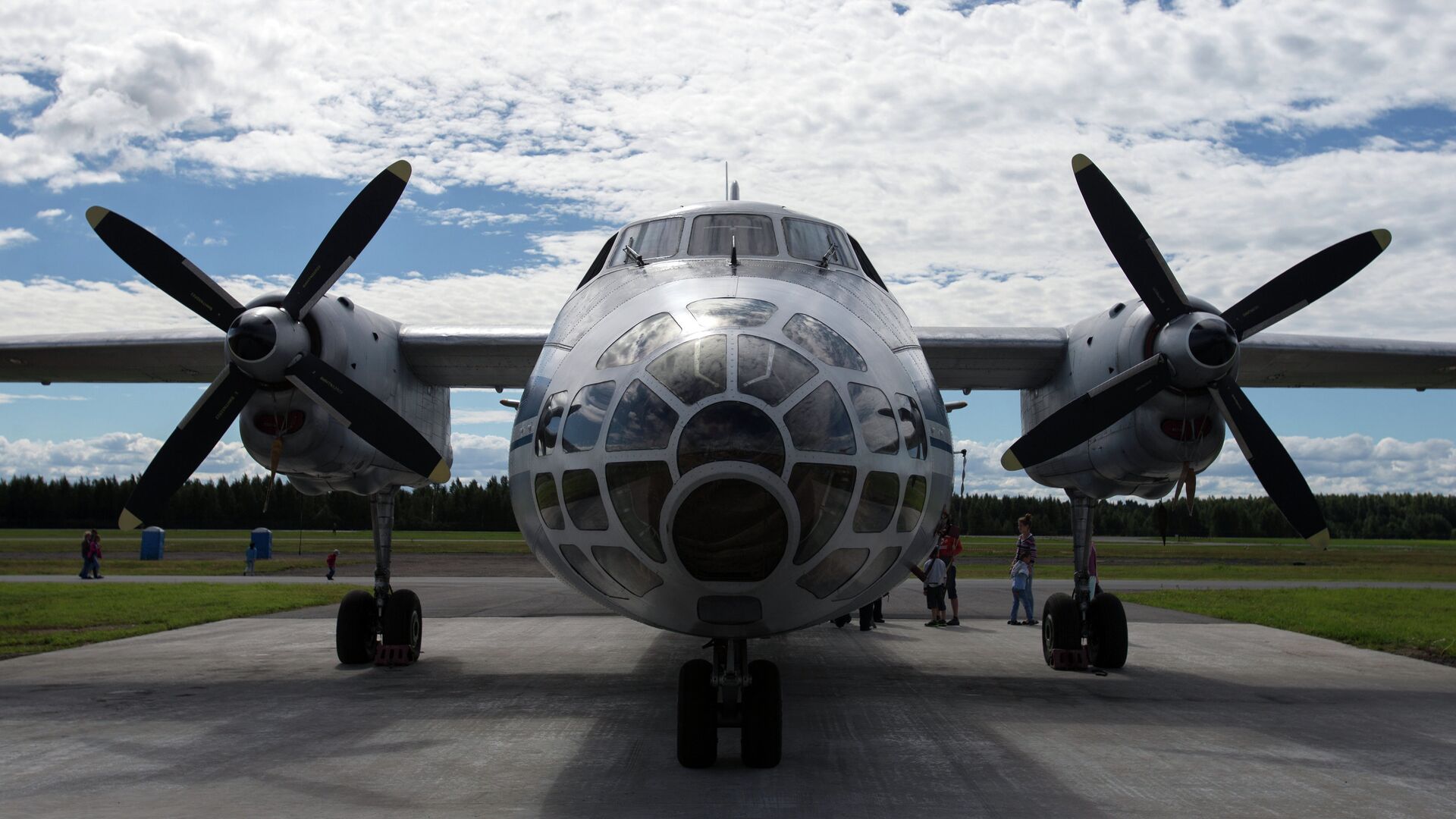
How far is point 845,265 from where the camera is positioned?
27.1ft

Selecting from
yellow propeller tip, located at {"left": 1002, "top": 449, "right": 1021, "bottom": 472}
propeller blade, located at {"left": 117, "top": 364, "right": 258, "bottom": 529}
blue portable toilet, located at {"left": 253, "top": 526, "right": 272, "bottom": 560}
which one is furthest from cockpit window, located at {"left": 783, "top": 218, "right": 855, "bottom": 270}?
blue portable toilet, located at {"left": 253, "top": 526, "right": 272, "bottom": 560}

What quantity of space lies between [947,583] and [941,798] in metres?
11.9

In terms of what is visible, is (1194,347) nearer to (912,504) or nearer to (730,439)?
(912,504)

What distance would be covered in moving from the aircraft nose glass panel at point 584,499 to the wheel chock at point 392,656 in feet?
23.6

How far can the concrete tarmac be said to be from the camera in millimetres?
6094

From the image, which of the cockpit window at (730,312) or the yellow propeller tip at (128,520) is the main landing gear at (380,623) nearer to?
the yellow propeller tip at (128,520)

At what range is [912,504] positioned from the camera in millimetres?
6070

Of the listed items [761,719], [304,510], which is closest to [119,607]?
[761,719]

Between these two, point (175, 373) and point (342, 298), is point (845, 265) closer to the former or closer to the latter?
point (342, 298)

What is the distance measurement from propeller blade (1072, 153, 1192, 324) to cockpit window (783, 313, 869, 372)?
5221mm

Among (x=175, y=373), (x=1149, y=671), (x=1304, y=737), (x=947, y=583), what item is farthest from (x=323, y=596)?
(x=1304, y=737)

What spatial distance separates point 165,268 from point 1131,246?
364 inches

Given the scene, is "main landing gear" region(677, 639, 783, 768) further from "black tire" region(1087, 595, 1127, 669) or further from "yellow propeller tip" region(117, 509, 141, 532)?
"black tire" region(1087, 595, 1127, 669)

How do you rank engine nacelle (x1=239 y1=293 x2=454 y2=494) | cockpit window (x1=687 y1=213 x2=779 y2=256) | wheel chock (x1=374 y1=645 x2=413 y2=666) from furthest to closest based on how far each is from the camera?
wheel chock (x1=374 y1=645 x2=413 y2=666)
engine nacelle (x1=239 y1=293 x2=454 y2=494)
cockpit window (x1=687 y1=213 x2=779 y2=256)
